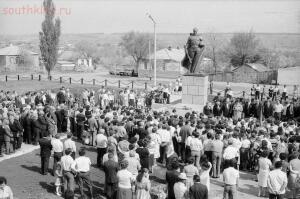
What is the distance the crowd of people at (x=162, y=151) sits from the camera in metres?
8.59

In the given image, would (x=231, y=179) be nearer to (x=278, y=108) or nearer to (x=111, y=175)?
(x=111, y=175)

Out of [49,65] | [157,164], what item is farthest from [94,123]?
[49,65]

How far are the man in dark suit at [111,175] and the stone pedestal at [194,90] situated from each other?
10.8m

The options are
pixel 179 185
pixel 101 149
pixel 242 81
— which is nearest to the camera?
pixel 179 185

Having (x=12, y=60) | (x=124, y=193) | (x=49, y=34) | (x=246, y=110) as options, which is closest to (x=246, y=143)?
(x=124, y=193)

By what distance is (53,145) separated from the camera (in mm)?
11031

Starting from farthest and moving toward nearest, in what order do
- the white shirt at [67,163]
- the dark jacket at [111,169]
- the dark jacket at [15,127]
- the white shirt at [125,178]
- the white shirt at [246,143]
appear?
the dark jacket at [15,127] → the white shirt at [246,143] → the white shirt at [67,163] → the dark jacket at [111,169] → the white shirt at [125,178]

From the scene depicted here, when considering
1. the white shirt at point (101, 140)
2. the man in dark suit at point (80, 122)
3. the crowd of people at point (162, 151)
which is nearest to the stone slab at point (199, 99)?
the crowd of people at point (162, 151)

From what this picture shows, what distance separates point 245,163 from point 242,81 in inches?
1360

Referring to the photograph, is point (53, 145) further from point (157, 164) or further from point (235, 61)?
point (235, 61)

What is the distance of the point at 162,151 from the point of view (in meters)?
12.6

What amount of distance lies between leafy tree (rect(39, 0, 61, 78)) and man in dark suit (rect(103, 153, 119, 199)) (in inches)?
1255

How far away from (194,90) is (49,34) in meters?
23.8

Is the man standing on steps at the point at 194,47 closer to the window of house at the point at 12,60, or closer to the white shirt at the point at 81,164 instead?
the white shirt at the point at 81,164
